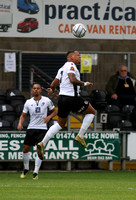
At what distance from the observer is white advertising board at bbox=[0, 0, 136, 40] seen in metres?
17.4

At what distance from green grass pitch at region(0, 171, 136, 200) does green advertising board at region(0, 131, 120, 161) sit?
2.01 feet

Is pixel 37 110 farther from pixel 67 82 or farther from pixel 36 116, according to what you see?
pixel 67 82

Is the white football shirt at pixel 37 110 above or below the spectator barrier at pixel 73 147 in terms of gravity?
above

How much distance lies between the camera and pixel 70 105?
42.0 feet

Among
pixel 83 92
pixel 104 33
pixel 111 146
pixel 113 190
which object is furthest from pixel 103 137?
pixel 113 190

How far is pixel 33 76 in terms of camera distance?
18.8 meters

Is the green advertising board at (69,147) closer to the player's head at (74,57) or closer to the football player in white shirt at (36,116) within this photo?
the football player in white shirt at (36,116)

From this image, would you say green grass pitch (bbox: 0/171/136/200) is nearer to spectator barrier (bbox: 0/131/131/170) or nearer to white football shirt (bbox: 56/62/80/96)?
spectator barrier (bbox: 0/131/131/170)

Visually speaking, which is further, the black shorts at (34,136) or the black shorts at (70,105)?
the black shorts at (34,136)

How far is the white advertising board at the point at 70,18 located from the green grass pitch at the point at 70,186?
369 cm

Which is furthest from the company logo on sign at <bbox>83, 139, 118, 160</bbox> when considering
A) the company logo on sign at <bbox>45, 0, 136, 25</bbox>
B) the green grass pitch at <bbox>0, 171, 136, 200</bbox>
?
the company logo on sign at <bbox>45, 0, 136, 25</bbox>

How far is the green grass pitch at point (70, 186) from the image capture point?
404 inches

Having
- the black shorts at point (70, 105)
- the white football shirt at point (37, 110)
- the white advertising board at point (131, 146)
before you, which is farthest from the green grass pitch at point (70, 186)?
the black shorts at point (70, 105)

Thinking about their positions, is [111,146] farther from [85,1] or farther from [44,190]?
[44,190]
